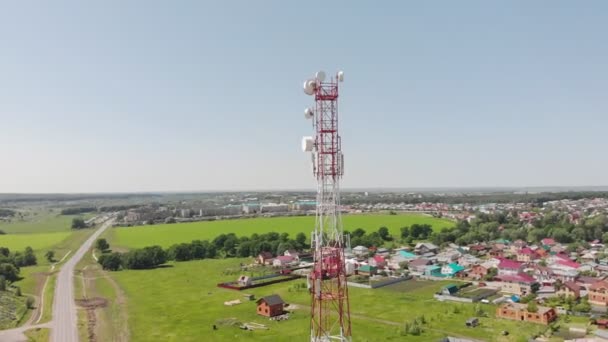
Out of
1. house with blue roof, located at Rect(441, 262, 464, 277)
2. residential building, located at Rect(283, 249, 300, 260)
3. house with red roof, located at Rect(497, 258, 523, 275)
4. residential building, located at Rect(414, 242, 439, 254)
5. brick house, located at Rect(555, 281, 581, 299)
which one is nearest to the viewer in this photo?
brick house, located at Rect(555, 281, 581, 299)

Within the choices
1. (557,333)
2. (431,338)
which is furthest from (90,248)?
(557,333)

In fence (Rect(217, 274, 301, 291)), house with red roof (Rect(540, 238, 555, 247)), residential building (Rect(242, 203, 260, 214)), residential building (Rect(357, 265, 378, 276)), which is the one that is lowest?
fence (Rect(217, 274, 301, 291))

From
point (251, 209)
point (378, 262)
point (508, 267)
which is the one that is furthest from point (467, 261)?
point (251, 209)

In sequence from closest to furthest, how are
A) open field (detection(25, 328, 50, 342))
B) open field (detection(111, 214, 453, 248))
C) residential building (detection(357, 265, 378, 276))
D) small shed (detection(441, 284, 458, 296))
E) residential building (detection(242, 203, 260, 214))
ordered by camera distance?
open field (detection(25, 328, 50, 342))
small shed (detection(441, 284, 458, 296))
residential building (detection(357, 265, 378, 276))
open field (detection(111, 214, 453, 248))
residential building (detection(242, 203, 260, 214))

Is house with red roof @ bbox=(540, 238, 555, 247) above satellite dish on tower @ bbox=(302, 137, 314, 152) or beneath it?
beneath

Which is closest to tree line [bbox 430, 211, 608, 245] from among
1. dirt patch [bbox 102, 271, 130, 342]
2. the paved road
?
dirt patch [bbox 102, 271, 130, 342]

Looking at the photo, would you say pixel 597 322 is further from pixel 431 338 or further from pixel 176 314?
pixel 176 314

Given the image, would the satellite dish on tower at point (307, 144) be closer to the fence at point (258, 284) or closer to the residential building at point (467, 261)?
the fence at point (258, 284)

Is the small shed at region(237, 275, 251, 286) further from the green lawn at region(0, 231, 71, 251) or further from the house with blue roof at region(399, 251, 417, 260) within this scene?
the green lawn at region(0, 231, 71, 251)

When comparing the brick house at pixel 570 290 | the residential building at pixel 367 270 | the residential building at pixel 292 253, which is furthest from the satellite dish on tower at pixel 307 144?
the residential building at pixel 292 253
